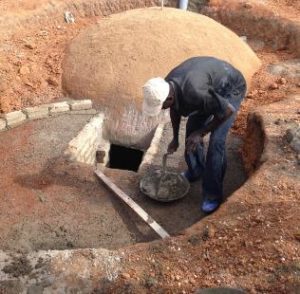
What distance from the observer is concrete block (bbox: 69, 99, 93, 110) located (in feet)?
22.9

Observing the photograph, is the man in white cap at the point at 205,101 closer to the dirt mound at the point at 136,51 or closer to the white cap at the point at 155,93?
the white cap at the point at 155,93

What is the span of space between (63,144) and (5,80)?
199cm

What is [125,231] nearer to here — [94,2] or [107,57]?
[107,57]

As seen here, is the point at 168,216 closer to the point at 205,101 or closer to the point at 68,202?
the point at 68,202

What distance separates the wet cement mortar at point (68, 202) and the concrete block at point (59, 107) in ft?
2.37

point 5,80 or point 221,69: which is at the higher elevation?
point 221,69

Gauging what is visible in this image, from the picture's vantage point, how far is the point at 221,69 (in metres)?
4.44

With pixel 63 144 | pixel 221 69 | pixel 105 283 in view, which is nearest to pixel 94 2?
pixel 63 144

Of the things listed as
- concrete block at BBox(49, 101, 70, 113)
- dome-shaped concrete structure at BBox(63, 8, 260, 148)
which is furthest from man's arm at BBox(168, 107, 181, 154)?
concrete block at BBox(49, 101, 70, 113)

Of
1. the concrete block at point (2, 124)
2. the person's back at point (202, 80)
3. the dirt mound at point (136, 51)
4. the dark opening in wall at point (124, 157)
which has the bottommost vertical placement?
the dark opening in wall at point (124, 157)

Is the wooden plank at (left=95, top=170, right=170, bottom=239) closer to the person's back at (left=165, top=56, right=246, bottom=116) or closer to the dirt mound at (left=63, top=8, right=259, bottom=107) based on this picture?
the person's back at (left=165, top=56, right=246, bottom=116)

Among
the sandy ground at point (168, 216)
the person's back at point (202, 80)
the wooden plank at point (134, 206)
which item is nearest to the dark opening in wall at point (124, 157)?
the sandy ground at point (168, 216)

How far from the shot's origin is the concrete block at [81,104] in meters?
6.98

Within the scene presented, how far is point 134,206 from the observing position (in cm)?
490
